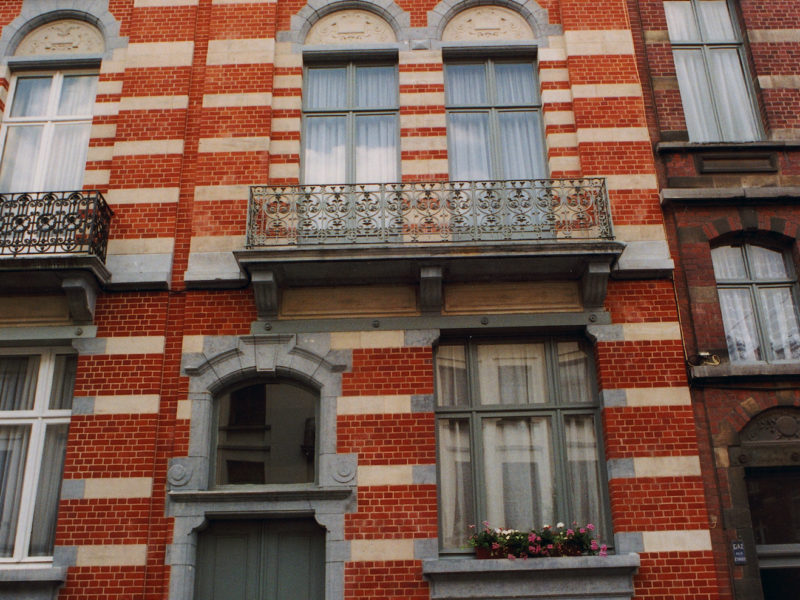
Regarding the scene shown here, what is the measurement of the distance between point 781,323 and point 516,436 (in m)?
3.48

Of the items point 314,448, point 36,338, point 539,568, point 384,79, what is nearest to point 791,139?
point 384,79

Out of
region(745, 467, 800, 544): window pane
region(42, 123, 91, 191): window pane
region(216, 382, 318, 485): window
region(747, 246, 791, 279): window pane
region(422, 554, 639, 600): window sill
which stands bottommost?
region(422, 554, 639, 600): window sill

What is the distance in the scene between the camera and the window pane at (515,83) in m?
10.3

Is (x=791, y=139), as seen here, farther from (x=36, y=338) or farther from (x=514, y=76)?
(x=36, y=338)

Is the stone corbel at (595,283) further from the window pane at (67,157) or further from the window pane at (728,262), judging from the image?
the window pane at (67,157)

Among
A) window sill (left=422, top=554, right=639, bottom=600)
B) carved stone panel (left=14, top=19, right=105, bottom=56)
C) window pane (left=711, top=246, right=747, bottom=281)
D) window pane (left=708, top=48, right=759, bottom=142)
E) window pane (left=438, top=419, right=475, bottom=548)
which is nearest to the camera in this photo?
window sill (left=422, top=554, right=639, bottom=600)

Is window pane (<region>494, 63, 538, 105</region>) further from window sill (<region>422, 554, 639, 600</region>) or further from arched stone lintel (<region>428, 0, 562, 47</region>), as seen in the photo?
window sill (<region>422, 554, 639, 600</region>)

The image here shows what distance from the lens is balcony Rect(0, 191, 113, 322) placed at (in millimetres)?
8344

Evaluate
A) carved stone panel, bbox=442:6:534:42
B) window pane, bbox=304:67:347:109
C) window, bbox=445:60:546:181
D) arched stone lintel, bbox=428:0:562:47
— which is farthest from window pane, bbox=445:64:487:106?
window pane, bbox=304:67:347:109

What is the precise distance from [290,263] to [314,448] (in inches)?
83.0

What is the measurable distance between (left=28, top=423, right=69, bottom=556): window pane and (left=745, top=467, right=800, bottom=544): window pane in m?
7.68

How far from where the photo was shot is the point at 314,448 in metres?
8.39

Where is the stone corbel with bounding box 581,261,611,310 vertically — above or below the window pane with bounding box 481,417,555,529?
above

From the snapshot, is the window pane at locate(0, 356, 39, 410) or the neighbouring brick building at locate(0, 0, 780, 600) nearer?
the neighbouring brick building at locate(0, 0, 780, 600)
